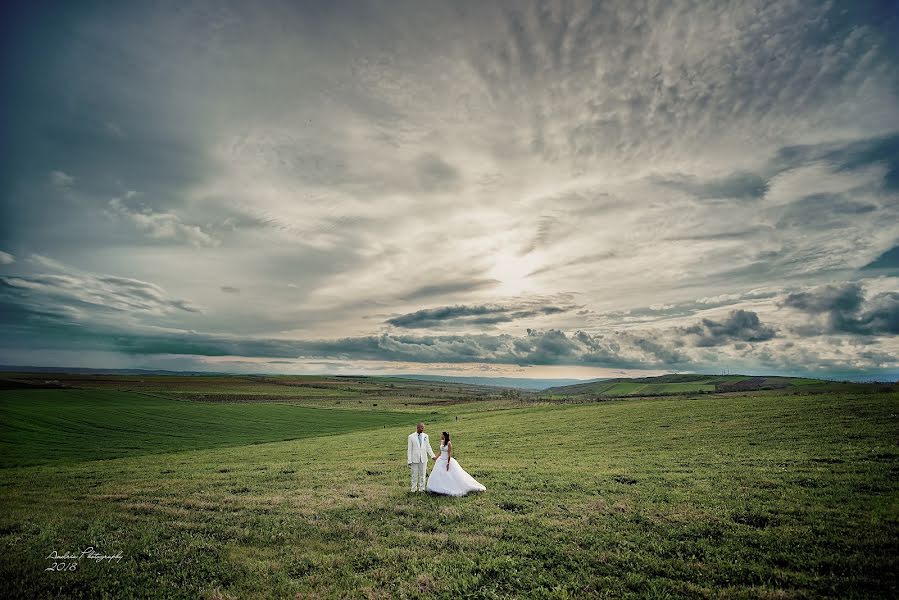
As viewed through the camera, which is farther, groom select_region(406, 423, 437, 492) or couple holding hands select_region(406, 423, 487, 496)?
groom select_region(406, 423, 437, 492)

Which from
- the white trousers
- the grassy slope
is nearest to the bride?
the white trousers

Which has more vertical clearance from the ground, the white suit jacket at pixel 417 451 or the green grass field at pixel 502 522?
the white suit jacket at pixel 417 451

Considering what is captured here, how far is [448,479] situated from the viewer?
62.0ft

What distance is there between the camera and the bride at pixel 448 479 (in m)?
18.7

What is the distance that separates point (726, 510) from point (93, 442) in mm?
55978

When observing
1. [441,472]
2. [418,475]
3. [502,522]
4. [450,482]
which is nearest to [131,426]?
[418,475]

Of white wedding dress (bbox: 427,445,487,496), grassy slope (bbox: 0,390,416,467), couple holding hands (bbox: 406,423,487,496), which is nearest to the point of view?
white wedding dress (bbox: 427,445,487,496)

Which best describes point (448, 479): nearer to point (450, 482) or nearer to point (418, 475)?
point (450, 482)

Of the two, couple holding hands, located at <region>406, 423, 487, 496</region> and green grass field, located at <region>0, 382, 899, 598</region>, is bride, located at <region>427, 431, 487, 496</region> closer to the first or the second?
couple holding hands, located at <region>406, 423, 487, 496</region>

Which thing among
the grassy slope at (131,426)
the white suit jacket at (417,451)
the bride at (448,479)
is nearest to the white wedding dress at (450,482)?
the bride at (448,479)

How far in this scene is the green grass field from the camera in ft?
Answer: 34.0

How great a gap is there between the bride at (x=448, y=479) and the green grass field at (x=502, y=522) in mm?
754

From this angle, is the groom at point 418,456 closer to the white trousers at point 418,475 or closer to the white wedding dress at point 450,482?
the white trousers at point 418,475

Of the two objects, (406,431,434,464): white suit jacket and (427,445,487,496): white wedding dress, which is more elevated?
(406,431,434,464): white suit jacket
